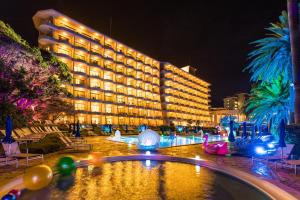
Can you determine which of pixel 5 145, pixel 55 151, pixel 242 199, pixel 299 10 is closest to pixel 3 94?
pixel 55 151

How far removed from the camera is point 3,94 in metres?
18.0

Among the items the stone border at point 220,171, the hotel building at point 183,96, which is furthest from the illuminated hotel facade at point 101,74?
the stone border at point 220,171

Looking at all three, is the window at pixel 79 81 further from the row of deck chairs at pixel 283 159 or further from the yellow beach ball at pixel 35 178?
the yellow beach ball at pixel 35 178

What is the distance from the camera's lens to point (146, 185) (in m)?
9.01

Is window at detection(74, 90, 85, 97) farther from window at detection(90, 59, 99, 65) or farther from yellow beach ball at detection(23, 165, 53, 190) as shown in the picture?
yellow beach ball at detection(23, 165, 53, 190)

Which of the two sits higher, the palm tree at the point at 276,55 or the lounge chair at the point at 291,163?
the palm tree at the point at 276,55

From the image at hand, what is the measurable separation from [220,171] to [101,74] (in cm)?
5876

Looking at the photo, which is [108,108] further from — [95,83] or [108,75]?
[108,75]

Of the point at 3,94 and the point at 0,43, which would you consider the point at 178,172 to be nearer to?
the point at 3,94

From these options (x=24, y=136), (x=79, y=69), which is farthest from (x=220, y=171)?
(x=79, y=69)

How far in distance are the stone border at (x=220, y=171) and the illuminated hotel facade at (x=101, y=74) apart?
41.3 meters

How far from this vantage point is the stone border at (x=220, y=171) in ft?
24.1

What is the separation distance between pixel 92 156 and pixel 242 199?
7.78 meters

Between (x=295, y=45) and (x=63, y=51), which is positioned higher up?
(x=63, y=51)
